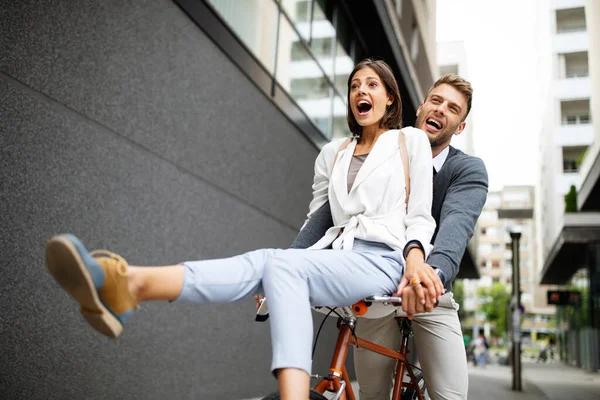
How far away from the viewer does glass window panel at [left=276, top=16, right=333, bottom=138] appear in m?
8.93

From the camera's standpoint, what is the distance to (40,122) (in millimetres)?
3982

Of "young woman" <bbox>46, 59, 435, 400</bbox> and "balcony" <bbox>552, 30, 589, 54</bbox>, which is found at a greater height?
"balcony" <bbox>552, 30, 589, 54</bbox>

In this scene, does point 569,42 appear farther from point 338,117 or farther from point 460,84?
point 460,84

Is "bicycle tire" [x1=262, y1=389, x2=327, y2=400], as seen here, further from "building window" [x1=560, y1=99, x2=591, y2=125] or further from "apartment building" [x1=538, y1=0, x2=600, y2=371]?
"building window" [x1=560, y1=99, x2=591, y2=125]

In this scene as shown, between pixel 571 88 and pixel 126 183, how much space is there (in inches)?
1441

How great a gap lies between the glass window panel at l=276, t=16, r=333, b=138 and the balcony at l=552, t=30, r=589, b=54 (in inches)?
1223

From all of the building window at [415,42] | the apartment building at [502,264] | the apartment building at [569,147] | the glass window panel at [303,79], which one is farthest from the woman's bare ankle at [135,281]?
the apartment building at [502,264]

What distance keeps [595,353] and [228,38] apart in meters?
24.2

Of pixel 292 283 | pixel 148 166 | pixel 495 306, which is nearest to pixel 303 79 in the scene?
pixel 148 166

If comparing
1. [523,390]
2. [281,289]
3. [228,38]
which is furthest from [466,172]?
[523,390]

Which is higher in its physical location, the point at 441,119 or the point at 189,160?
the point at 189,160

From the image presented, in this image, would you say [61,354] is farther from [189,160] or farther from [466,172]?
[466,172]

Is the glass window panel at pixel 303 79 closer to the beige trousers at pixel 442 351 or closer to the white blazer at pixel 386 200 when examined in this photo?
the beige trousers at pixel 442 351

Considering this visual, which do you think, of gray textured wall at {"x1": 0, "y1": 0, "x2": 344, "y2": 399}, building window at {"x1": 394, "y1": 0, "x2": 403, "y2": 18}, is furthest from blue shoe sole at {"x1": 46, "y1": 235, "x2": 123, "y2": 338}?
building window at {"x1": 394, "y1": 0, "x2": 403, "y2": 18}
